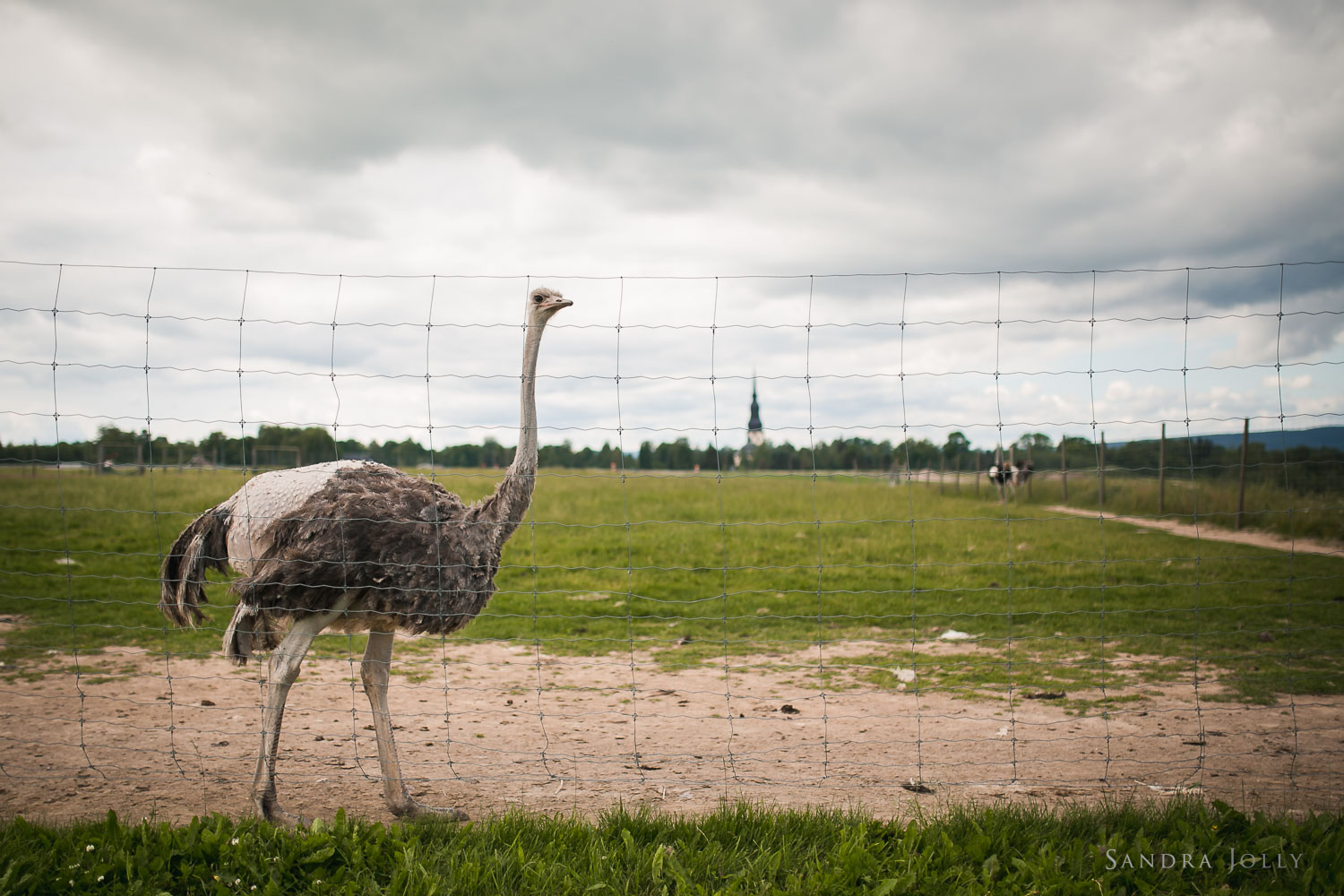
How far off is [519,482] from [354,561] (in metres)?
0.97

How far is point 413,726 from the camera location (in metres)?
6.43

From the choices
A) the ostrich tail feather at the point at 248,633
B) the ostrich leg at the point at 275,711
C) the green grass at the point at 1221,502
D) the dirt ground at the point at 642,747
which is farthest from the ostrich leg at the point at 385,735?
the green grass at the point at 1221,502

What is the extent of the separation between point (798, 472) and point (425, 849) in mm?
3810

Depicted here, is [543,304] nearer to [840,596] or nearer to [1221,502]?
[840,596]

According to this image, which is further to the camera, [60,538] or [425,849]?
[60,538]

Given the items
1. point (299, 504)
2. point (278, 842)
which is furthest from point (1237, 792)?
point (299, 504)

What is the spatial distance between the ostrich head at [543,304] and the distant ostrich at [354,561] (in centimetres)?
44

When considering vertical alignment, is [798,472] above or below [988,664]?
above

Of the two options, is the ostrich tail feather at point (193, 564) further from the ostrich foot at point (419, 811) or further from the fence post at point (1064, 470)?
the fence post at point (1064, 470)

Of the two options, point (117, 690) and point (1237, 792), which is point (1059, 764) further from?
point (117, 690)

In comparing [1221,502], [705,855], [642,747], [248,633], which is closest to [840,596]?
[642,747]

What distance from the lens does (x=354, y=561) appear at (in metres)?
4.66

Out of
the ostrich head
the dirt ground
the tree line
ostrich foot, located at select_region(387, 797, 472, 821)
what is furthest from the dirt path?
ostrich foot, located at select_region(387, 797, 472, 821)

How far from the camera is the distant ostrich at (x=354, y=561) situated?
464 centimetres
